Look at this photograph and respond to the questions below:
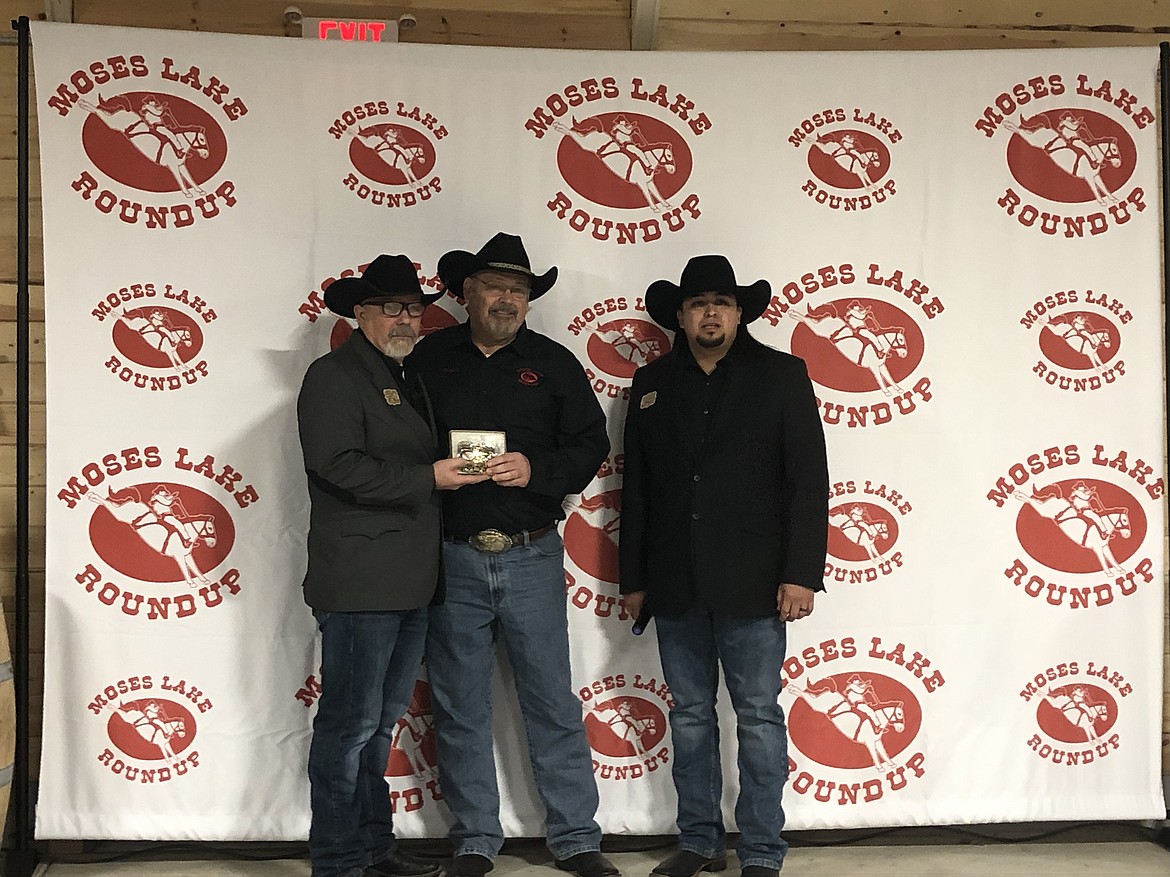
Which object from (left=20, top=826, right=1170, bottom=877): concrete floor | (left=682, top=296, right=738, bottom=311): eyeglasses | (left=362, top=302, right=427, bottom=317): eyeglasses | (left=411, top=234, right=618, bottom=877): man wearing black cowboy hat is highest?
(left=682, top=296, right=738, bottom=311): eyeglasses

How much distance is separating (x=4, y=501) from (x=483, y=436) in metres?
1.41

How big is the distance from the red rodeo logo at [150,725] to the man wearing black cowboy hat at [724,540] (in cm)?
125

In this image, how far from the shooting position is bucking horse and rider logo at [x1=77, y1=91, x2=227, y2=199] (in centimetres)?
275

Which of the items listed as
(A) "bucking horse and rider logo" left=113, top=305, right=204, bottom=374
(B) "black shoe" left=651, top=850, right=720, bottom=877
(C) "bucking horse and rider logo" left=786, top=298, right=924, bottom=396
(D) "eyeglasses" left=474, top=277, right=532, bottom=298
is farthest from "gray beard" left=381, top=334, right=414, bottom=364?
(B) "black shoe" left=651, top=850, right=720, bottom=877

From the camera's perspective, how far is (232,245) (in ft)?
9.08

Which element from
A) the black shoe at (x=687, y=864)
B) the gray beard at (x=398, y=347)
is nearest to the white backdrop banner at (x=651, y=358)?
the black shoe at (x=687, y=864)

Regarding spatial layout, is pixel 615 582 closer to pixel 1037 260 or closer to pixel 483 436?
pixel 483 436

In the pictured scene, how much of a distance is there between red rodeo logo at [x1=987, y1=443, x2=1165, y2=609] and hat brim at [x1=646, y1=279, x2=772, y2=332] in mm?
889

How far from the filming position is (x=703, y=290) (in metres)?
2.58

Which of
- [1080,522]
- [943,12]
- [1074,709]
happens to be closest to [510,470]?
[1080,522]

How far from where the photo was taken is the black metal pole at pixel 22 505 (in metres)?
2.63

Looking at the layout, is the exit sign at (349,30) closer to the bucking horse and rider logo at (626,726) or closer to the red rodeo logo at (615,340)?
the red rodeo logo at (615,340)

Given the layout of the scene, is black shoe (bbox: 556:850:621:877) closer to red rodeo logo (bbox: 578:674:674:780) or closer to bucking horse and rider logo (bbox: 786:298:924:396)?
red rodeo logo (bbox: 578:674:674:780)

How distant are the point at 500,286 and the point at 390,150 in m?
0.56
